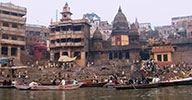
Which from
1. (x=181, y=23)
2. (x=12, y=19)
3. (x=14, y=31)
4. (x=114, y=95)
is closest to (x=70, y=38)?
(x=14, y=31)

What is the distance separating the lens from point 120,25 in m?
51.8

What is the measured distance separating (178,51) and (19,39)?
1227 inches

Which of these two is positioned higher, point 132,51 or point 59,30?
point 59,30

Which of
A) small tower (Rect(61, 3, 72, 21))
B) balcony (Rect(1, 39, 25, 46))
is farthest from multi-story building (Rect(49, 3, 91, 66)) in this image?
balcony (Rect(1, 39, 25, 46))

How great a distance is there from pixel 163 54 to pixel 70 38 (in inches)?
704

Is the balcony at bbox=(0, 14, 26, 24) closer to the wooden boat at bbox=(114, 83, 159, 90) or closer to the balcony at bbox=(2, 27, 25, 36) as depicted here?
the balcony at bbox=(2, 27, 25, 36)

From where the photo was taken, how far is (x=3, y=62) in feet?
123

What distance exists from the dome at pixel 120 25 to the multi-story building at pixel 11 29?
64.4 feet

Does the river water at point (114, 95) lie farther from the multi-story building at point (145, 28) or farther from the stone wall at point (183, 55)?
the multi-story building at point (145, 28)

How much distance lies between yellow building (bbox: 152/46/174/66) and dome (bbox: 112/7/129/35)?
12135 mm

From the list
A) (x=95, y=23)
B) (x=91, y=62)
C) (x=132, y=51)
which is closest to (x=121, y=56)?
(x=132, y=51)

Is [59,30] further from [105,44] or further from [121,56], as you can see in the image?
[121,56]

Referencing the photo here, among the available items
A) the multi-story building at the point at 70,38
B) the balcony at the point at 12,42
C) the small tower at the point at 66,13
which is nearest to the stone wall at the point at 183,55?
the multi-story building at the point at 70,38

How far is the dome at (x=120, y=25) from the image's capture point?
51125 mm
